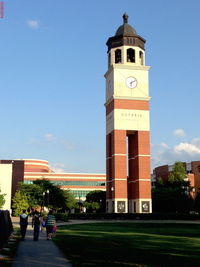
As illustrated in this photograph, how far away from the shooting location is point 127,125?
73438mm

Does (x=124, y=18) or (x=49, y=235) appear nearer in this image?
(x=49, y=235)

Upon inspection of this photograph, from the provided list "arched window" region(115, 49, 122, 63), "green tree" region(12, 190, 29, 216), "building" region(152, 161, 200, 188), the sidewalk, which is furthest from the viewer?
"building" region(152, 161, 200, 188)

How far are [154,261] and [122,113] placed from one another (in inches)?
2431

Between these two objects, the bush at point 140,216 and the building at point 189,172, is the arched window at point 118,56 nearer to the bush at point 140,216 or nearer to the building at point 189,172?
the bush at point 140,216

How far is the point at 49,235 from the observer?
2138 centimetres

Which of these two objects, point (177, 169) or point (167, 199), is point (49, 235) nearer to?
point (167, 199)

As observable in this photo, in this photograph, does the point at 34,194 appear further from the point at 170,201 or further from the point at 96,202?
the point at 170,201

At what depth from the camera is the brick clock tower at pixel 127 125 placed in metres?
71.7

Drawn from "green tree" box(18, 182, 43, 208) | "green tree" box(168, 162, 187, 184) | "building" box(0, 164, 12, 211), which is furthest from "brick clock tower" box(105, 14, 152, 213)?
"building" box(0, 164, 12, 211)

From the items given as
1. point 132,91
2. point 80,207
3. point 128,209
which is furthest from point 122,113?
point 80,207

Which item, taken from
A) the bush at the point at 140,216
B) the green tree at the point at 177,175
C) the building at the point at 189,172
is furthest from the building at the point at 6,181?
the building at the point at 189,172

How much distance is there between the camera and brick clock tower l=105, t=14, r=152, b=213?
235 feet

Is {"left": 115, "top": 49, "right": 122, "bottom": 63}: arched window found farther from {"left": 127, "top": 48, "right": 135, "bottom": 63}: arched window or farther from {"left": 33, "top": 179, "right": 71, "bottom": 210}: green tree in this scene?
{"left": 33, "top": 179, "right": 71, "bottom": 210}: green tree

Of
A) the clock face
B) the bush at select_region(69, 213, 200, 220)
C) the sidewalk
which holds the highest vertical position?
the clock face
